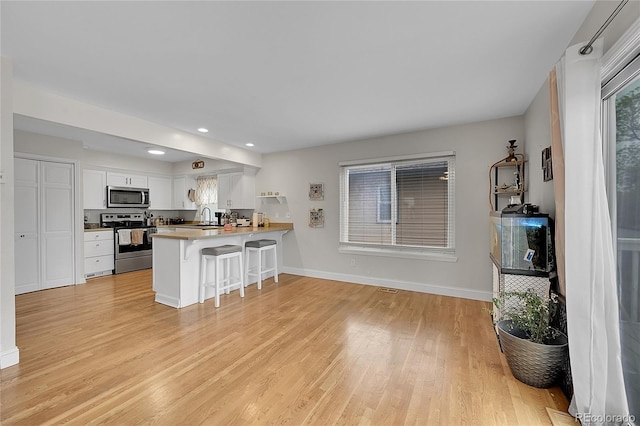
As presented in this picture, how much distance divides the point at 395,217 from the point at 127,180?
223 inches

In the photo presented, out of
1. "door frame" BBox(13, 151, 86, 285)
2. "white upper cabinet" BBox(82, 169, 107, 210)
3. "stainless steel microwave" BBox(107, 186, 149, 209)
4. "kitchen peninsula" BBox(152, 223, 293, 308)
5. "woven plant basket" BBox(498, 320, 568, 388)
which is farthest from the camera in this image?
"stainless steel microwave" BBox(107, 186, 149, 209)

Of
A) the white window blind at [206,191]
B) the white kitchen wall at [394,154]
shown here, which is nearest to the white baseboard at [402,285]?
the white kitchen wall at [394,154]

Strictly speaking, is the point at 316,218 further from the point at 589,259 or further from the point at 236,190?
the point at 589,259

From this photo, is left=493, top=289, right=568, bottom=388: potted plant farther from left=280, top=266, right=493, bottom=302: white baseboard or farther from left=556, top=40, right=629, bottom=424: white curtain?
left=280, top=266, right=493, bottom=302: white baseboard

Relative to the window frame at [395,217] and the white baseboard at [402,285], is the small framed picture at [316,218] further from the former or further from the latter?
the white baseboard at [402,285]

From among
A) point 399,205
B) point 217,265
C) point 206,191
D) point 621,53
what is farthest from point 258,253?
point 621,53

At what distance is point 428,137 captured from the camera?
160 inches

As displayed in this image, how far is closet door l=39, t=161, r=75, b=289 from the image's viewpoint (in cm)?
428

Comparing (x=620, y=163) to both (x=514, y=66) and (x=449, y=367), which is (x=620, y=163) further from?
(x=449, y=367)

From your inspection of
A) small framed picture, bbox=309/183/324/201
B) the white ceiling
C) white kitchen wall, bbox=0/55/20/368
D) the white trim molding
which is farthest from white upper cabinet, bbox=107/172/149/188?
the white trim molding

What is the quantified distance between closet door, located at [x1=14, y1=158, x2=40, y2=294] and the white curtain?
6402mm

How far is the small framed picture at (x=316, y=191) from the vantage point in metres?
5.04

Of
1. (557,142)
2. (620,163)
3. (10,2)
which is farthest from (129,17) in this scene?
(620,163)
